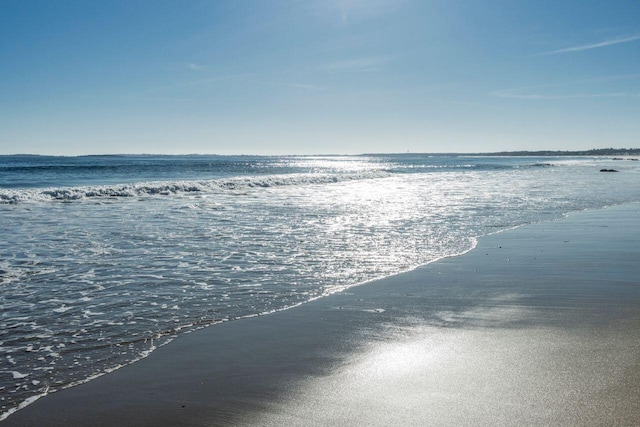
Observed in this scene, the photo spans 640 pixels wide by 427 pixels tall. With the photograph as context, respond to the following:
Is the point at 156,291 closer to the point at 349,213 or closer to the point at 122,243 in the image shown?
the point at 122,243

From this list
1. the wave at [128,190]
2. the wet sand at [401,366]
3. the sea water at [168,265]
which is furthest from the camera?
the wave at [128,190]

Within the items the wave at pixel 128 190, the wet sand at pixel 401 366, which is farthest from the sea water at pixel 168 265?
the wave at pixel 128 190

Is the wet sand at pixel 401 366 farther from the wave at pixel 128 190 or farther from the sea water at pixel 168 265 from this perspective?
the wave at pixel 128 190

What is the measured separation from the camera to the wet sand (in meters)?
3.44

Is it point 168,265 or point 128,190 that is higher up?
point 128,190

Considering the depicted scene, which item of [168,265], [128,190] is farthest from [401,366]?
[128,190]

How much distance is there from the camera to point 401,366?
4234 millimetres

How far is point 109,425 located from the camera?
337 cm

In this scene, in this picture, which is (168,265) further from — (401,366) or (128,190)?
(128,190)

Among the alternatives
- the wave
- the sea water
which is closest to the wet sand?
the sea water

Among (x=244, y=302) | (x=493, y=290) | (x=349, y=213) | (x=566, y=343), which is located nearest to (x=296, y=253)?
(x=244, y=302)

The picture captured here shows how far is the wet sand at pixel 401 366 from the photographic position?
3438 mm

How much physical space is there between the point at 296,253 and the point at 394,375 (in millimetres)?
5468

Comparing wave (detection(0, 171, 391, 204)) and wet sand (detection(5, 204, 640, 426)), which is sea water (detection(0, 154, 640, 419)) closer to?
wet sand (detection(5, 204, 640, 426))
